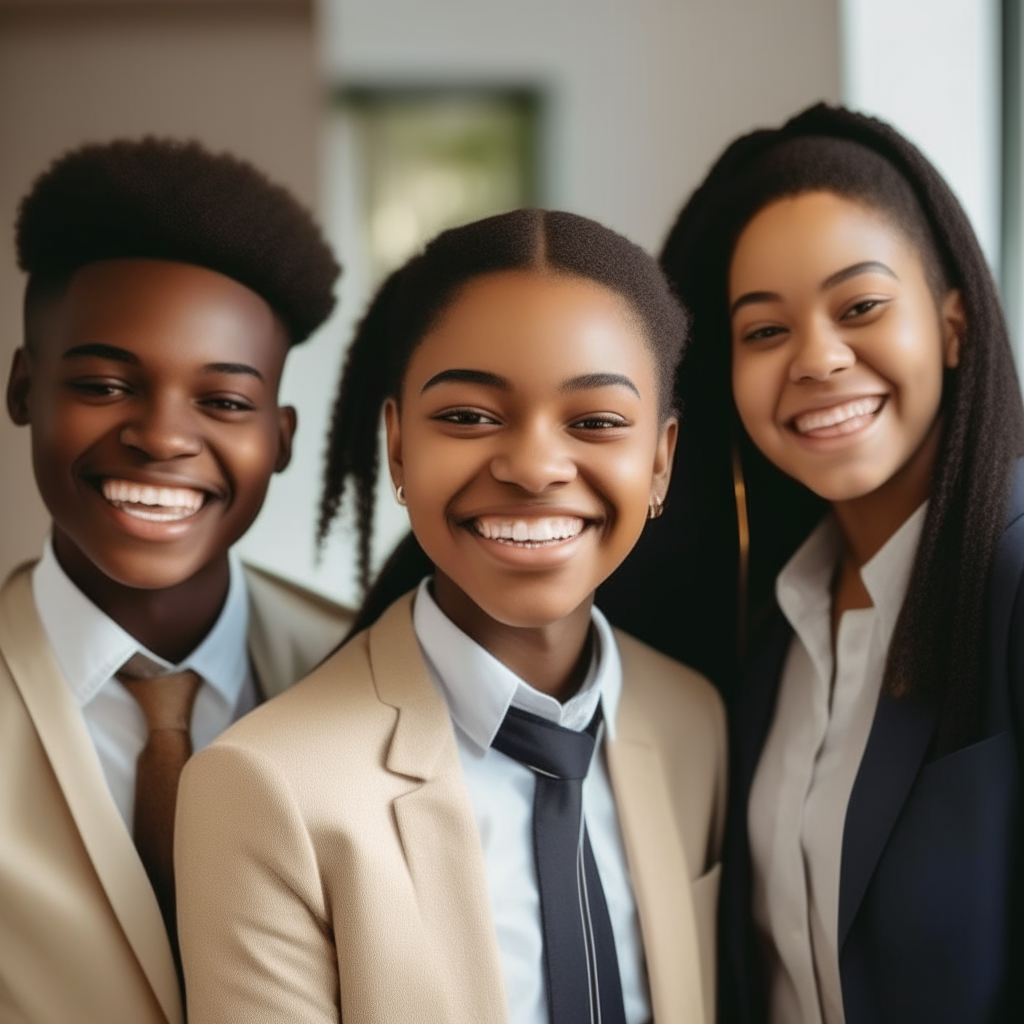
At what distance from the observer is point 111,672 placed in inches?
53.3

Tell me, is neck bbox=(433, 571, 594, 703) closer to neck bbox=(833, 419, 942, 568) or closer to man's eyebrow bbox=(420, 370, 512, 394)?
man's eyebrow bbox=(420, 370, 512, 394)

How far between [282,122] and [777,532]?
1.51 metres

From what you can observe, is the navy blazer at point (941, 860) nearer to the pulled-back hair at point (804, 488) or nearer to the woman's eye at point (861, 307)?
the pulled-back hair at point (804, 488)

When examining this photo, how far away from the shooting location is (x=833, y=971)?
4.42 ft

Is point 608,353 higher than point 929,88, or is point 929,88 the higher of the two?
point 929,88

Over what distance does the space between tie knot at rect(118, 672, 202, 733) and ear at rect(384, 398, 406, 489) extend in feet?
1.30

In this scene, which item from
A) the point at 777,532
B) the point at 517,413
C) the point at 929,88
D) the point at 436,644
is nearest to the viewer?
the point at 517,413

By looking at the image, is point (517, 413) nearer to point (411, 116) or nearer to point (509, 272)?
point (509, 272)

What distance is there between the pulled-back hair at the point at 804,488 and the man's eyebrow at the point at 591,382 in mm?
389

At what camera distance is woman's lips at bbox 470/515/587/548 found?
1.16 metres

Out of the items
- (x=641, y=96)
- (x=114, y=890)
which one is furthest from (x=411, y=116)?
(x=114, y=890)

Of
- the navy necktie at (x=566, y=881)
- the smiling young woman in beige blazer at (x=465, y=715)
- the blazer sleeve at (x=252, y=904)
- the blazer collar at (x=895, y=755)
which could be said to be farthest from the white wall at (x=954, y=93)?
the blazer sleeve at (x=252, y=904)

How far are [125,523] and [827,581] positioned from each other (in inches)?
35.8

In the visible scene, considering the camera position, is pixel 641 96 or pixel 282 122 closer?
pixel 282 122
